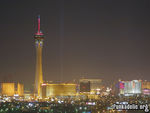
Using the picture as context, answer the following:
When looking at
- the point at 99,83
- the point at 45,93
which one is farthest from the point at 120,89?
the point at 45,93

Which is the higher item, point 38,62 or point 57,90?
point 38,62

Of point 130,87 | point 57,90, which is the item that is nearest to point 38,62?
point 57,90

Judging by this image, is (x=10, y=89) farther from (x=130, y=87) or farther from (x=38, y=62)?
(x=130, y=87)

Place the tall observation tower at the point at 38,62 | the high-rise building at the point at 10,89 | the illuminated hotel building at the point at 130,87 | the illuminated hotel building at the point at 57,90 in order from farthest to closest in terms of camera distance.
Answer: the illuminated hotel building at the point at 130,87 → the high-rise building at the point at 10,89 → the illuminated hotel building at the point at 57,90 → the tall observation tower at the point at 38,62

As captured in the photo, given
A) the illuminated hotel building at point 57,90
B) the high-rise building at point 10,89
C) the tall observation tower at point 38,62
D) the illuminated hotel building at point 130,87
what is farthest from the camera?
the illuminated hotel building at point 130,87

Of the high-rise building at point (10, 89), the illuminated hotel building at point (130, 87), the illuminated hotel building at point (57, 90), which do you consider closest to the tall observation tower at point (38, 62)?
the illuminated hotel building at point (57, 90)

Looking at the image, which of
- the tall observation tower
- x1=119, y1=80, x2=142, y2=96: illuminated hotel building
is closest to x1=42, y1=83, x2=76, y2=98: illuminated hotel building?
the tall observation tower

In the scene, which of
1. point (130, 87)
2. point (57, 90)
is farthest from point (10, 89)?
point (130, 87)

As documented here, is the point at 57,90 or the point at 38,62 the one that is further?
the point at 57,90

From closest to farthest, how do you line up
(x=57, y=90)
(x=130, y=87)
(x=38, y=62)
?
(x=38, y=62)
(x=57, y=90)
(x=130, y=87)

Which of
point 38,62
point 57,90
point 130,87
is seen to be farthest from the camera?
point 130,87

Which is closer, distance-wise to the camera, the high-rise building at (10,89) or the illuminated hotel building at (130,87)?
the high-rise building at (10,89)

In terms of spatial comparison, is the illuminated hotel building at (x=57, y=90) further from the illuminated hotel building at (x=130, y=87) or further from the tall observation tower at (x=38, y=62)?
the illuminated hotel building at (x=130, y=87)

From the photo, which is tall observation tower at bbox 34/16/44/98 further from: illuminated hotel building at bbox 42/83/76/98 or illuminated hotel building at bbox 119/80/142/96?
illuminated hotel building at bbox 119/80/142/96
